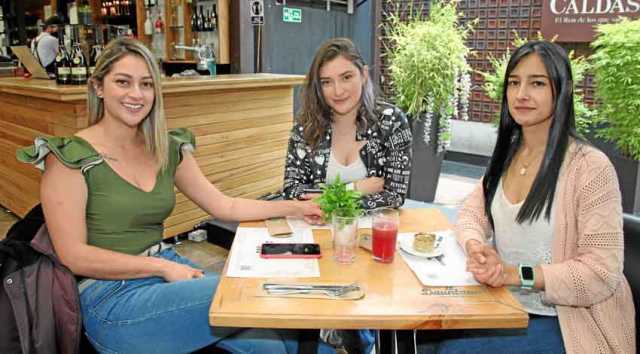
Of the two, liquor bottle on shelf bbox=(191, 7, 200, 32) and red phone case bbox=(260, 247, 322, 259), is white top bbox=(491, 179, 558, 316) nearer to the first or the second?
red phone case bbox=(260, 247, 322, 259)

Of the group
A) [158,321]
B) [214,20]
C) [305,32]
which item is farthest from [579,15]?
[158,321]

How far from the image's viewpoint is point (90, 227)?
1.71 m

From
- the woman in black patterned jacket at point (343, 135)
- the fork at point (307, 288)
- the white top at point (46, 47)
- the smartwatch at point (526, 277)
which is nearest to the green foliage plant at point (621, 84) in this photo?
the woman in black patterned jacket at point (343, 135)

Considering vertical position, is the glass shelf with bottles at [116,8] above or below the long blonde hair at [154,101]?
above

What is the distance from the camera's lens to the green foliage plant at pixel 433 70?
4301 millimetres

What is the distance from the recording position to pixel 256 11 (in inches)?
208

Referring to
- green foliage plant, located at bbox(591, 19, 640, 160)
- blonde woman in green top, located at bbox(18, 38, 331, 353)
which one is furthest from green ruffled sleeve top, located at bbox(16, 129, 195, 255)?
green foliage plant, located at bbox(591, 19, 640, 160)

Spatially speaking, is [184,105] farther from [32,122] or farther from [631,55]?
[631,55]

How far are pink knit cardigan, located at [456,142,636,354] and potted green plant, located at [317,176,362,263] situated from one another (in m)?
0.52

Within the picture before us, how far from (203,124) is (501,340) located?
2946 millimetres

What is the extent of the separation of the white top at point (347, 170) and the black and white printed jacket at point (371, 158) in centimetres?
2

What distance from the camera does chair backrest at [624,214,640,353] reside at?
1545mm

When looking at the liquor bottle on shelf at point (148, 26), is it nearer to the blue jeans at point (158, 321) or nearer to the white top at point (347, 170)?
the white top at point (347, 170)

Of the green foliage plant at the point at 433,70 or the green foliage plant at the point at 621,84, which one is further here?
the green foliage plant at the point at 433,70
